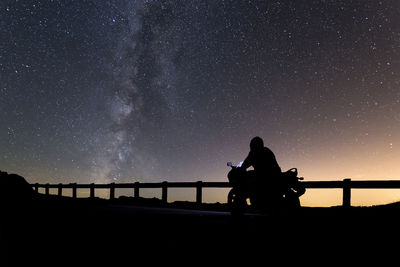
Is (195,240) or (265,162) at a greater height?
(265,162)

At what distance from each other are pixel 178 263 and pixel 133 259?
1.75 ft

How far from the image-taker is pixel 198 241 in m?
4.89

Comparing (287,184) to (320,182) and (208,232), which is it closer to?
(208,232)

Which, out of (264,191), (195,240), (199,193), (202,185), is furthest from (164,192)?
(195,240)

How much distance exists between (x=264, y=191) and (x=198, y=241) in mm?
1763

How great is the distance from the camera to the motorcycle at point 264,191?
20.3ft

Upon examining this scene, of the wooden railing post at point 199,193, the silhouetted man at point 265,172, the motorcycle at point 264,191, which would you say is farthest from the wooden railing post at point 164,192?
the silhouetted man at point 265,172

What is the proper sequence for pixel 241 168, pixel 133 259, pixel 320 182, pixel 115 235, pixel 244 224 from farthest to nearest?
pixel 320 182, pixel 241 168, pixel 244 224, pixel 115 235, pixel 133 259

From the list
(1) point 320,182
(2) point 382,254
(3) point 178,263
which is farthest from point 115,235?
(1) point 320,182

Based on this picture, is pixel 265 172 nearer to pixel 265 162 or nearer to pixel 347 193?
pixel 265 162

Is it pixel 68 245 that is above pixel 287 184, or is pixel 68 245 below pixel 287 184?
below

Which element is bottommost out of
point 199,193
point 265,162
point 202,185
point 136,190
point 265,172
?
point 136,190

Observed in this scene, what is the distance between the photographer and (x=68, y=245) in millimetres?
4648

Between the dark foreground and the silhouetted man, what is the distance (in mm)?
373
